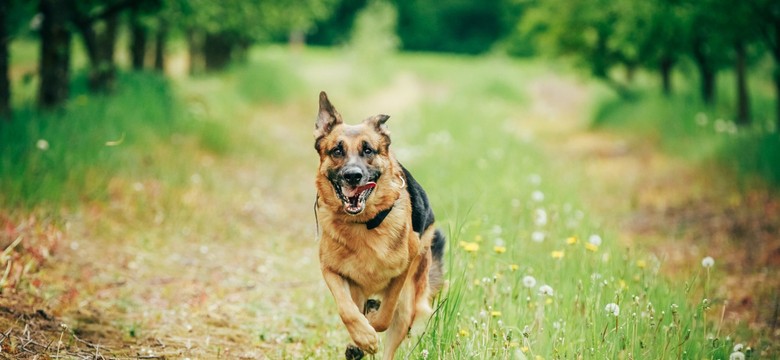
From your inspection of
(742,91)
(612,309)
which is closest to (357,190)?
(612,309)

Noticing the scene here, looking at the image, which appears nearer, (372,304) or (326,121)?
(326,121)

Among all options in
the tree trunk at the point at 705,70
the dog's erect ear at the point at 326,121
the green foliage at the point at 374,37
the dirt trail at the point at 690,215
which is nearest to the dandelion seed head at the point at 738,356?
the dirt trail at the point at 690,215

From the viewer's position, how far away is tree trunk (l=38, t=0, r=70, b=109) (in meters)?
9.60

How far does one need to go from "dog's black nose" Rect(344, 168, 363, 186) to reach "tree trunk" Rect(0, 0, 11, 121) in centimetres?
662

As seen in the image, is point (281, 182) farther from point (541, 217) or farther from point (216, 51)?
point (216, 51)

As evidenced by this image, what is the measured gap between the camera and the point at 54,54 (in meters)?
10.0

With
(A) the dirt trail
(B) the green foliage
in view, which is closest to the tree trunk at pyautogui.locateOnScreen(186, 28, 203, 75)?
(B) the green foliage

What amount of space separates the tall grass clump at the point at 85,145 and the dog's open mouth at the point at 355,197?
2.22 m

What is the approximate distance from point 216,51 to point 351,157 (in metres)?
21.5

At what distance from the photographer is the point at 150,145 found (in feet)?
33.4

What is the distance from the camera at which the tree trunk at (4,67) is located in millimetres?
8734

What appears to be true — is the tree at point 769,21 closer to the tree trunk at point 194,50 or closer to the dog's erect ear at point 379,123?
the dog's erect ear at point 379,123

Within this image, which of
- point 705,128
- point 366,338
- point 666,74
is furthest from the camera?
point 666,74

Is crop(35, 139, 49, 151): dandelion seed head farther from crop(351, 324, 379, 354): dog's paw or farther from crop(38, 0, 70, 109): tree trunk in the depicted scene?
crop(351, 324, 379, 354): dog's paw
